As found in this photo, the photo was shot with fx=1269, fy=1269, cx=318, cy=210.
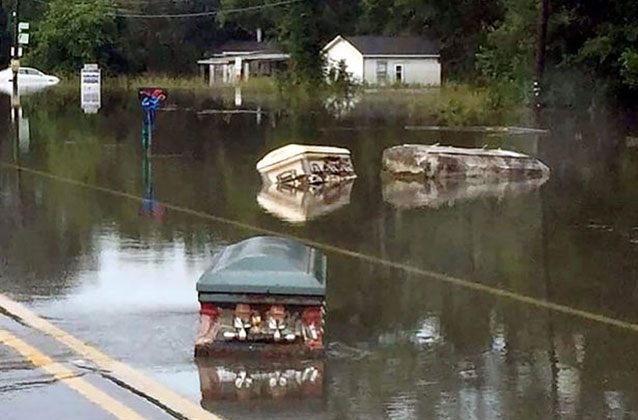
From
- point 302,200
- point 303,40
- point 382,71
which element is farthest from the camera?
point 382,71

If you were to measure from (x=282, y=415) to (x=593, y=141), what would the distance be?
20.2 meters

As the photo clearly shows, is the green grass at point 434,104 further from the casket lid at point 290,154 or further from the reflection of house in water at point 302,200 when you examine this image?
the reflection of house in water at point 302,200

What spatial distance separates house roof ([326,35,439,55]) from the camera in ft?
253

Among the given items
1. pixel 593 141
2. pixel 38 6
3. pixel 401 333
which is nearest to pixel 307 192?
pixel 401 333

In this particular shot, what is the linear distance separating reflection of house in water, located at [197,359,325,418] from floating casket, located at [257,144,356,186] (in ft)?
29.8

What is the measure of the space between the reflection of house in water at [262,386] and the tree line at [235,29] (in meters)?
36.3

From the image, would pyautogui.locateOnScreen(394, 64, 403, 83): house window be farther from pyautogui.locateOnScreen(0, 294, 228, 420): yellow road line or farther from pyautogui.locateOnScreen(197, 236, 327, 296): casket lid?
pyautogui.locateOnScreen(197, 236, 327, 296): casket lid

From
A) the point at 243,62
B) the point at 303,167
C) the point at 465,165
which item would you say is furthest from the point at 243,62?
the point at 303,167

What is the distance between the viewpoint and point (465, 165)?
1680cm

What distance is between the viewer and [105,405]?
6004 mm

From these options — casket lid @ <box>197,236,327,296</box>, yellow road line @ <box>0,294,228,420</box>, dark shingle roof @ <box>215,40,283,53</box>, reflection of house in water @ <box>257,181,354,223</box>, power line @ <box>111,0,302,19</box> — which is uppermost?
power line @ <box>111,0,302,19</box>

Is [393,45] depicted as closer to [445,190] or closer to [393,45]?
[393,45]

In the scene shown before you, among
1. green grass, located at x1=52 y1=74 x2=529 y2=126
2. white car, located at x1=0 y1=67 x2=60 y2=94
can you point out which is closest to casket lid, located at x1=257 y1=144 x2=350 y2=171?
green grass, located at x1=52 y1=74 x2=529 y2=126

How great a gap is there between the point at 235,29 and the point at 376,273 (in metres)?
87.9
